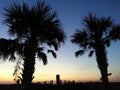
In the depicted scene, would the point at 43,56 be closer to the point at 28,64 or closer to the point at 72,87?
the point at 28,64

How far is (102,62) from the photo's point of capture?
19734 mm

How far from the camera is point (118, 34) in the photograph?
21.5 m

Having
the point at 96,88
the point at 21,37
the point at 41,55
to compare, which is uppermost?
the point at 21,37

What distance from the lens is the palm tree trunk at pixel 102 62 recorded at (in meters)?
19.3

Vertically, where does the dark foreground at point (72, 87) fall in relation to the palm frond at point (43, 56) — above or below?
below

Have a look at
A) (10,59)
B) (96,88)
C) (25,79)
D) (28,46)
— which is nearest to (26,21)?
(28,46)

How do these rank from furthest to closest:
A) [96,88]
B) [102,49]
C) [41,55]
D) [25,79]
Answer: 1. [96,88]
2. [102,49]
3. [41,55]
4. [25,79]

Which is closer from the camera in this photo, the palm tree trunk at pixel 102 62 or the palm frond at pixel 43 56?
the palm frond at pixel 43 56

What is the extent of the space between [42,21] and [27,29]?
3.56 feet

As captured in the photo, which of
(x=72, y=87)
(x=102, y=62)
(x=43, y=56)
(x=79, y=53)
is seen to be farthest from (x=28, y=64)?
(x=72, y=87)

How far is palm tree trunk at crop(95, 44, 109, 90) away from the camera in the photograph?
19344mm

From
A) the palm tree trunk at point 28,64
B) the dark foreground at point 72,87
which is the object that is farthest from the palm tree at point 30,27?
the dark foreground at point 72,87

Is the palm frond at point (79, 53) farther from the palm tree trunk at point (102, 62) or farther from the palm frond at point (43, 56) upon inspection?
the palm frond at point (43, 56)

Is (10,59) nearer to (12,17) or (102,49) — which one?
(12,17)
